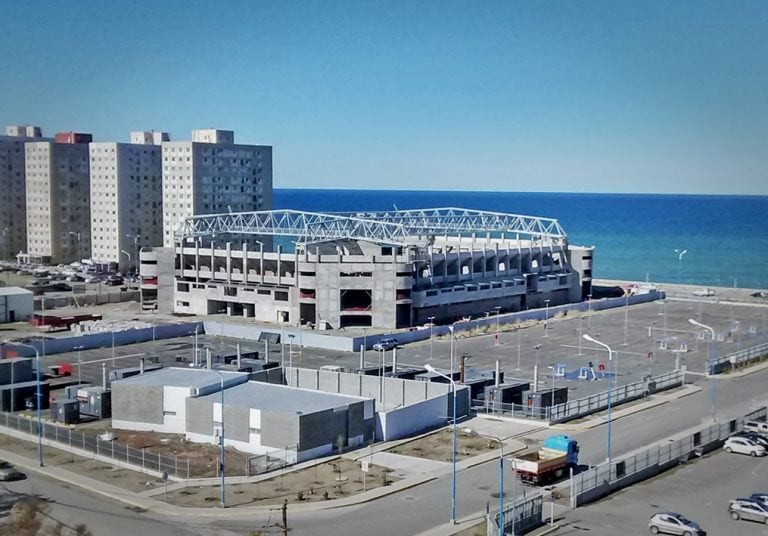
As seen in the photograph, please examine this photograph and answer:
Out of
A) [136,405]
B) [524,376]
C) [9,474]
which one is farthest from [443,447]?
[524,376]

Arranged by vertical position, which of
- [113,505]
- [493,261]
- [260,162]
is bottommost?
[113,505]

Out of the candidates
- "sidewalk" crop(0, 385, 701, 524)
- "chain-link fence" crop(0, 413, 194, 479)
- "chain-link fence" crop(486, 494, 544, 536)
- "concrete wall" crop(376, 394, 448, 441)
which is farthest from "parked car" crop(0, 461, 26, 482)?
"chain-link fence" crop(486, 494, 544, 536)

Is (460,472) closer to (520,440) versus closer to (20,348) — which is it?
(520,440)

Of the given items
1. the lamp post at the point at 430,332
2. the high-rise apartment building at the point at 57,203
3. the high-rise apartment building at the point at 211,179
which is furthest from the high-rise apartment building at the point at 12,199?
the lamp post at the point at 430,332

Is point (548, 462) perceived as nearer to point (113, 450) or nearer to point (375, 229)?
point (113, 450)

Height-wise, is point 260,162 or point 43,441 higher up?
point 260,162

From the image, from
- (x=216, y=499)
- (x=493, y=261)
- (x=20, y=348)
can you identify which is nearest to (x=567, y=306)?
(x=493, y=261)
